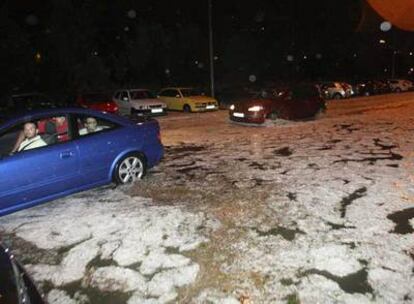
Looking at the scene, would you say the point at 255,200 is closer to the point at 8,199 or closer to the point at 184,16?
the point at 8,199

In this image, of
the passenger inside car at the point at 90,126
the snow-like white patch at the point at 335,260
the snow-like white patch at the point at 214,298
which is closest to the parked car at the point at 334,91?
the passenger inside car at the point at 90,126

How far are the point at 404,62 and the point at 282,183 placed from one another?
177 feet

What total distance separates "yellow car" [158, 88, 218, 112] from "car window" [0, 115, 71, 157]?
1578 centimetres

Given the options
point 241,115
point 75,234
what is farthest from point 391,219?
point 241,115

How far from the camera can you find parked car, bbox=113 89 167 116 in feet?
67.3

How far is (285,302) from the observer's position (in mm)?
3850

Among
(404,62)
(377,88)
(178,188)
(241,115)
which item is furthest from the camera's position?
(404,62)

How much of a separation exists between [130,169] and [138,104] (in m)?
13.4

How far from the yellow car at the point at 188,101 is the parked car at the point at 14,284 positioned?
19.5 meters

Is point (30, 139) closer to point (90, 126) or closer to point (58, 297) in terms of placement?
point (90, 126)

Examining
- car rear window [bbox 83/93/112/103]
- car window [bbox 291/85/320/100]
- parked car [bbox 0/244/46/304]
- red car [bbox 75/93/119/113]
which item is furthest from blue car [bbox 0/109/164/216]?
car rear window [bbox 83/93/112/103]

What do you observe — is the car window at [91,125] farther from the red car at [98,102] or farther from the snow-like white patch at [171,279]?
the red car at [98,102]

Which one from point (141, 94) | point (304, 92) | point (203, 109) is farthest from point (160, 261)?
point (203, 109)

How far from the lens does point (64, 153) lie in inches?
248
